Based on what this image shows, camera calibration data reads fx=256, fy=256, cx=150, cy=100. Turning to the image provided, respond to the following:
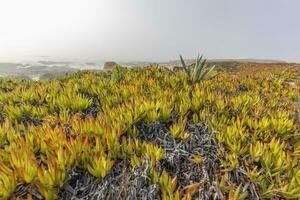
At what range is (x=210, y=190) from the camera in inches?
89.7

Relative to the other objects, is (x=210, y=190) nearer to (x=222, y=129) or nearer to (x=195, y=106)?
(x=222, y=129)

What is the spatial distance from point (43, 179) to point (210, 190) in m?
1.41

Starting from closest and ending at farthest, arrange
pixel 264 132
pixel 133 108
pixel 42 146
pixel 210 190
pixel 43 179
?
pixel 43 179 → pixel 210 190 → pixel 42 146 → pixel 264 132 → pixel 133 108

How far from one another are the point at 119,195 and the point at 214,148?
130 centimetres

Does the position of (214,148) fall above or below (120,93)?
below

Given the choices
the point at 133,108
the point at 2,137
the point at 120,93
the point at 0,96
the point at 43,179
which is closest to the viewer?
the point at 43,179

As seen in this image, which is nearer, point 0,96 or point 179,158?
point 179,158

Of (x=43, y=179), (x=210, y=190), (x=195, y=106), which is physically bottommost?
(x=210, y=190)

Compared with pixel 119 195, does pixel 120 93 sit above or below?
above

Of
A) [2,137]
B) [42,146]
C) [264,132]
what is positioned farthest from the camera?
[264,132]

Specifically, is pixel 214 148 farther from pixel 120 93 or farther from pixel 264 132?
pixel 120 93

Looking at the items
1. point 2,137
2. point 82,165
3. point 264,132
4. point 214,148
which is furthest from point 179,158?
point 2,137

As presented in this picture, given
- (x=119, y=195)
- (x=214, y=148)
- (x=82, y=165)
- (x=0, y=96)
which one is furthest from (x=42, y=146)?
(x=0, y=96)

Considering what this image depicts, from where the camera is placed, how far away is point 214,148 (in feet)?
9.61
